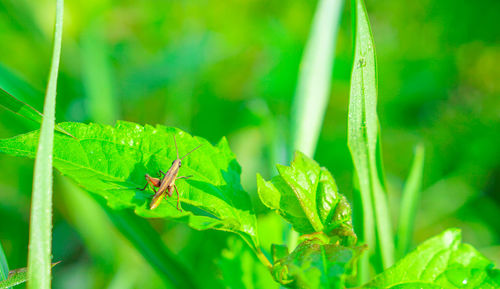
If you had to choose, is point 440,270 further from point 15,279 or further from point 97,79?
point 97,79

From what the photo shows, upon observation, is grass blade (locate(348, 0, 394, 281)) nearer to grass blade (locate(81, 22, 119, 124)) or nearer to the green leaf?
the green leaf

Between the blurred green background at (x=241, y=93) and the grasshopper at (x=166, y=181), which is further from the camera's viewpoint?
the blurred green background at (x=241, y=93)

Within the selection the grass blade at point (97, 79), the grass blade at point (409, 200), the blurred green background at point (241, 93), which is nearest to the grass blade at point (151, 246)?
the blurred green background at point (241, 93)

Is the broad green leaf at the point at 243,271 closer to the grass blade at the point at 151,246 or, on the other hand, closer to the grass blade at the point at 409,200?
the grass blade at the point at 151,246

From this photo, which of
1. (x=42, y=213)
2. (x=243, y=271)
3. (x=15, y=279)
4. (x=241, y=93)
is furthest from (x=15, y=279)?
(x=241, y=93)

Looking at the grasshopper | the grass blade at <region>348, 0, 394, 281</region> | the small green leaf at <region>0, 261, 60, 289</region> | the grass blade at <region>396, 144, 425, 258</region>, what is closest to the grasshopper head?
the grasshopper
